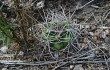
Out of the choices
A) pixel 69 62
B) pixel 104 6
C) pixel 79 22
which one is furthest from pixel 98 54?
pixel 104 6

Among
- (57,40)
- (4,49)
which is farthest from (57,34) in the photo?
(4,49)

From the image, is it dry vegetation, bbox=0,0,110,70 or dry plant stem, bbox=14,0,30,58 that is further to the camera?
dry vegetation, bbox=0,0,110,70

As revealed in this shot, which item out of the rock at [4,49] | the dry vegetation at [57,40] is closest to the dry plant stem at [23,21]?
the dry vegetation at [57,40]

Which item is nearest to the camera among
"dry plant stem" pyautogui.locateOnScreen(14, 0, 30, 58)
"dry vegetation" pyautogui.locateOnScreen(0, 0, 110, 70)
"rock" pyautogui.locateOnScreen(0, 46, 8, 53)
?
"dry plant stem" pyautogui.locateOnScreen(14, 0, 30, 58)

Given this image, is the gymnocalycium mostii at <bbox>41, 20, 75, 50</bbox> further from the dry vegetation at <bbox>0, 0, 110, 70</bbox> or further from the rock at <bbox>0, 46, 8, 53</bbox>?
the rock at <bbox>0, 46, 8, 53</bbox>

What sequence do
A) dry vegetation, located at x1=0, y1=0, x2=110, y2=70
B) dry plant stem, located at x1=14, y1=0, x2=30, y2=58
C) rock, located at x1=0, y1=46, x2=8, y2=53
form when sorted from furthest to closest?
rock, located at x1=0, y1=46, x2=8, y2=53, dry vegetation, located at x1=0, y1=0, x2=110, y2=70, dry plant stem, located at x1=14, y1=0, x2=30, y2=58

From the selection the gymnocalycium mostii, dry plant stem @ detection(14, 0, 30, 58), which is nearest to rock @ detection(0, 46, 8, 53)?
dry plant stem @ detection(14, 0, 30, 58)

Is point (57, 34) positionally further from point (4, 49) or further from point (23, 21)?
point (4, 49)
